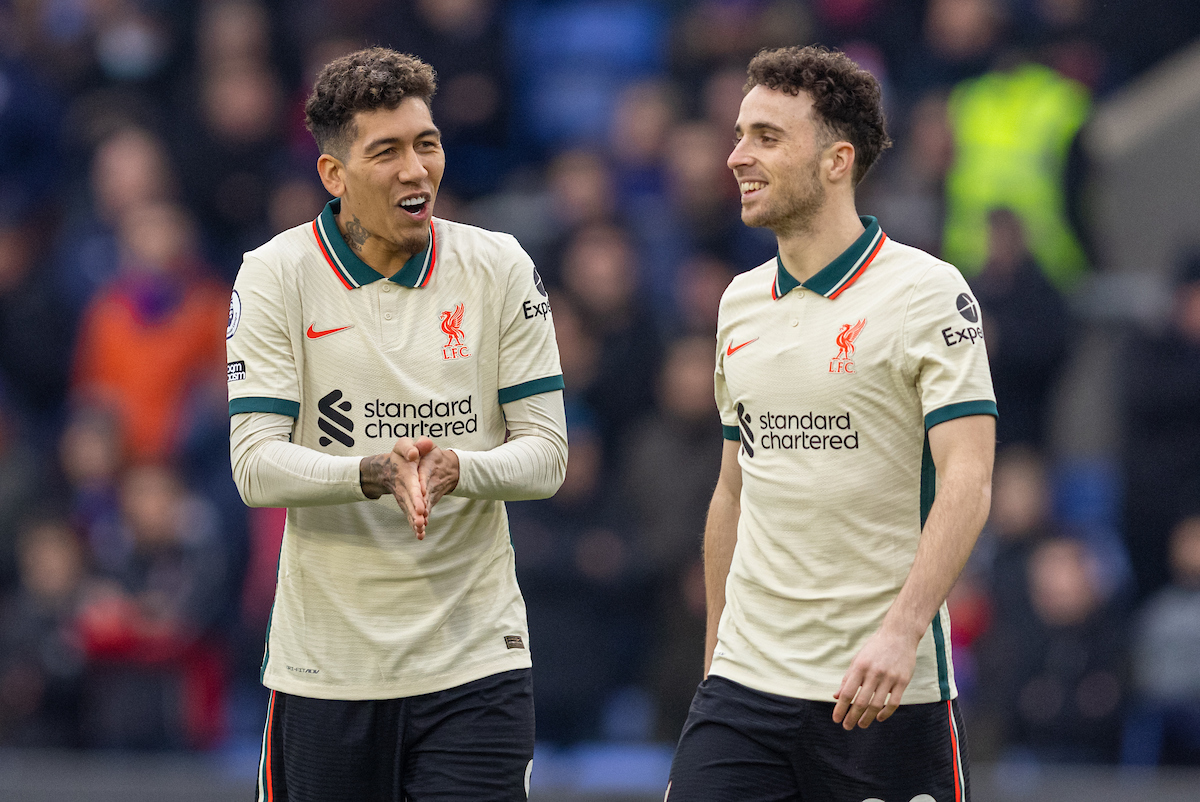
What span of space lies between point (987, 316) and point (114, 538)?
16.3 ft

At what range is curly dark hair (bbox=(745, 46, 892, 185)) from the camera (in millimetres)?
4508

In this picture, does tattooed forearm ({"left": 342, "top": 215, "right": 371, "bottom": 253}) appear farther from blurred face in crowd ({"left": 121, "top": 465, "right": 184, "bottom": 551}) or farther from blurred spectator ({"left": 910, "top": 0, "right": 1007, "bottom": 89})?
blurred spectator ({"left": 910, "top": 0, "right": 1007, "bottom": 89})

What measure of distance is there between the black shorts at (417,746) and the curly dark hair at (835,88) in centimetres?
172

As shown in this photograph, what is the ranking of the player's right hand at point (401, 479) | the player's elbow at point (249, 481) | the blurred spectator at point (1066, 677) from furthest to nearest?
the blurred spectator at point (1066, 677) → the player's elbow at point (249, 481) → the player's right hand at point (401, 479)

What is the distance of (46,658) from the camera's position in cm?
910

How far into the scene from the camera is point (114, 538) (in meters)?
9.27

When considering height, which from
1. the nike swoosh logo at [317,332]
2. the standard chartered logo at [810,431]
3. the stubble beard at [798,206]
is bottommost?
the standard chartered logo at [810,431]

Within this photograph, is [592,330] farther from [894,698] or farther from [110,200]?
[894,698]

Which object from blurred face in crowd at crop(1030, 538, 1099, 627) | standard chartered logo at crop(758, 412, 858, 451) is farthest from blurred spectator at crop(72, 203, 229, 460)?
standard chartered logo at crop(758, 412, 858, 451)

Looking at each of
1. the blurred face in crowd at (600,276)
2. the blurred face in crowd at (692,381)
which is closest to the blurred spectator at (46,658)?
the blurred face in crowd at (600,276)

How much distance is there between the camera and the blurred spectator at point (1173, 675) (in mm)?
8523

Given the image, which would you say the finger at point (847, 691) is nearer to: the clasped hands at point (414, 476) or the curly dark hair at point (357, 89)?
the clasped hands at point (414, 476)

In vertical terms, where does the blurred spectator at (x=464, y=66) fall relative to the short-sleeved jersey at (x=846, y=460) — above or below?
above

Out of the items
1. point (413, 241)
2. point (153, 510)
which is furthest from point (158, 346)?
point (413, 241)
